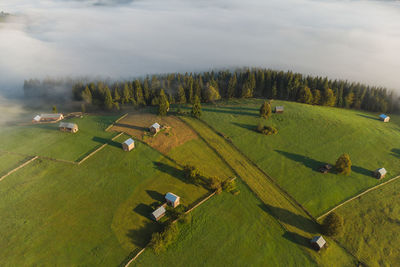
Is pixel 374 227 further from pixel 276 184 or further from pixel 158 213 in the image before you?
pixel 158 213

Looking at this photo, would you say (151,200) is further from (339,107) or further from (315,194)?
(339,107)

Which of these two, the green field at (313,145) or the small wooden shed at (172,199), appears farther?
the green field at (313,145)

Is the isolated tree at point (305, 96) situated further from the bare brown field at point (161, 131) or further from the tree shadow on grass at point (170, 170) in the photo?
the tree shadow on grass at point (170, 170)

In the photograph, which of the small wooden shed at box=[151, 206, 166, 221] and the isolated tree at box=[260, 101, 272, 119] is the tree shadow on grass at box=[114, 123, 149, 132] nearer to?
the small wooden shed at box=[151, 206, 166, 221]

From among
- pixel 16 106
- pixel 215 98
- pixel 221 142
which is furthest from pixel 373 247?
pixel 16 106

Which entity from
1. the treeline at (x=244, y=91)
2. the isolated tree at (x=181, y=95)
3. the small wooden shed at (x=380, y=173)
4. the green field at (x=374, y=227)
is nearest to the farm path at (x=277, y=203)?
the green field at (x=374, y=227)

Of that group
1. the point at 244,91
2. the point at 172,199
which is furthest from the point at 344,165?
the point at 244,91
